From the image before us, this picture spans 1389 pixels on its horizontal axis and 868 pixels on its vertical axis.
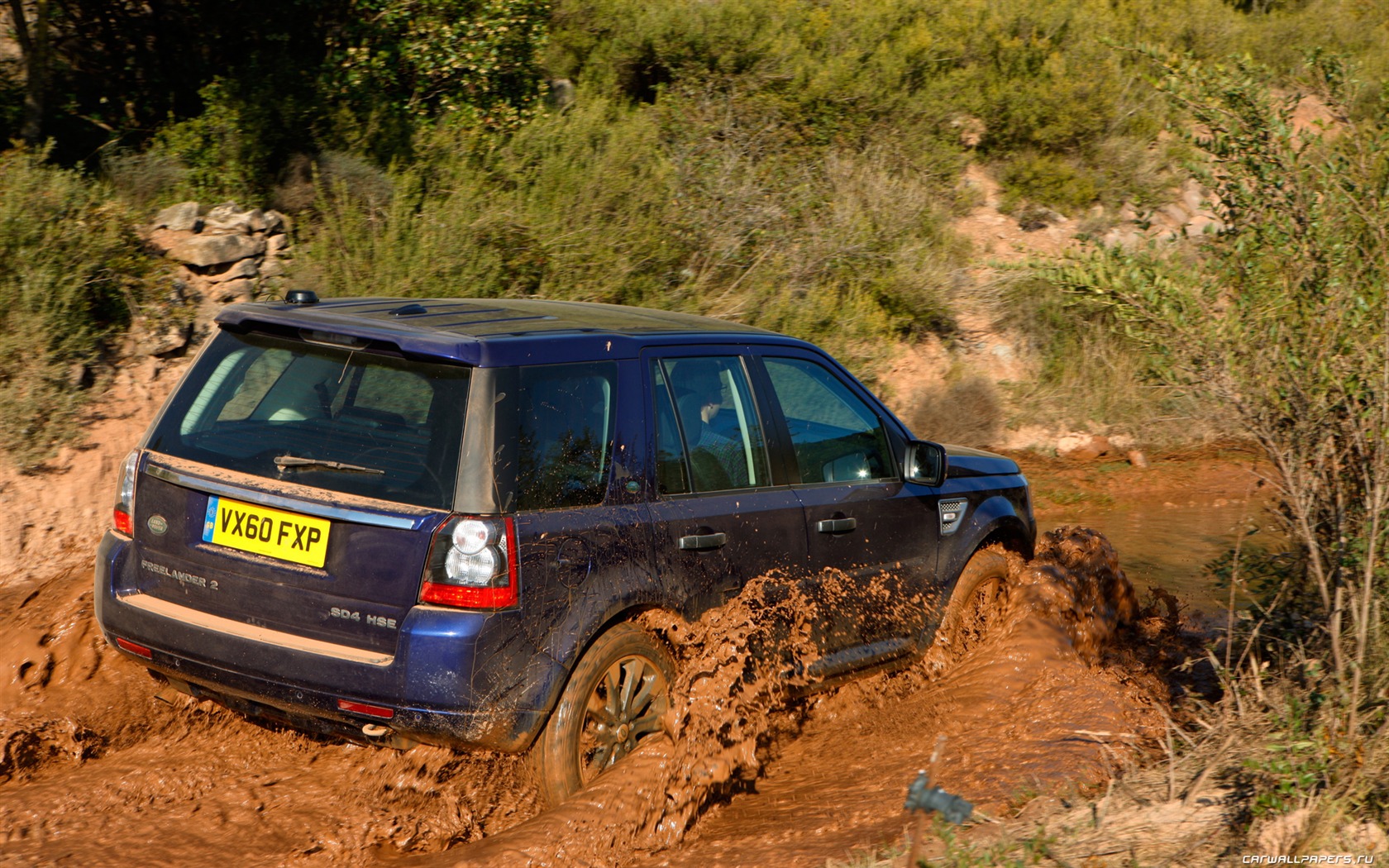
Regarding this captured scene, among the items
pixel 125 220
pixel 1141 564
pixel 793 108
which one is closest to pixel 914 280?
pixel 793 108

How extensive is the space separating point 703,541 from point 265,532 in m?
1.49

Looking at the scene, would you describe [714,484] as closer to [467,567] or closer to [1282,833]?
[467,567]

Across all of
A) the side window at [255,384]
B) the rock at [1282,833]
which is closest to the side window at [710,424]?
the side window at [255,384]

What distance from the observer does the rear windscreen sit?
3598 mm

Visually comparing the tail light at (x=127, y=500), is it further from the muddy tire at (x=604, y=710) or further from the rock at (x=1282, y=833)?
the rock at (x=1282, y=833)

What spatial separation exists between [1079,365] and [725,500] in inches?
374

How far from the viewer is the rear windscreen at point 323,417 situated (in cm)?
360

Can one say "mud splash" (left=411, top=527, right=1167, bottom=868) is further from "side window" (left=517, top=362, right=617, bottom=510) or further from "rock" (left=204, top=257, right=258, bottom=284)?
"rock" (left=204, top=257, right=258, bottom=284)

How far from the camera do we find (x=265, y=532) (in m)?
3.63

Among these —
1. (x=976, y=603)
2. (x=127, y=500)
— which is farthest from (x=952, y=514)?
(x=127, y=500)

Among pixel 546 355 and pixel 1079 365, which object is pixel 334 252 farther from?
pixel 1079 365

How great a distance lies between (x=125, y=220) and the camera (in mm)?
8539

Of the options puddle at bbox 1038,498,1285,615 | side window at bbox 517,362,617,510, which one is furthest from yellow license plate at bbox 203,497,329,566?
puddle at bbox 1038,498,1285,615

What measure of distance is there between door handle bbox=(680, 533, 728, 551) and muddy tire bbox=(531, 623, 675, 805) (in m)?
0.35
